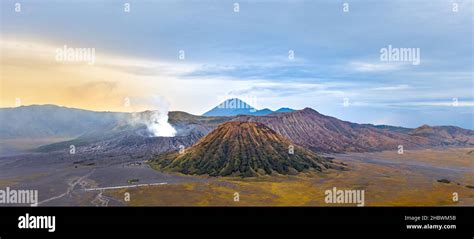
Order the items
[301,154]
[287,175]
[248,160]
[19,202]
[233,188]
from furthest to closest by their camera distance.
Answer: [301,154] → [248,160] → [287,175] → [233,188] → [19,202]

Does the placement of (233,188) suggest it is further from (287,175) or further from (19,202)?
(19,202)

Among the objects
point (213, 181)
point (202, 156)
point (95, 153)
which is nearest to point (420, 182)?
point (213, 181)

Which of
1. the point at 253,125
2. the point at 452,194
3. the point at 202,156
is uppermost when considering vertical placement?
the point at 253,125

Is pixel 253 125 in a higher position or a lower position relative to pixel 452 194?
higher

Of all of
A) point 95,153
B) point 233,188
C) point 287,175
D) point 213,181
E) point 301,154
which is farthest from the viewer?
point 95,153

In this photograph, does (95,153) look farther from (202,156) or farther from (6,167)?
(202,156)

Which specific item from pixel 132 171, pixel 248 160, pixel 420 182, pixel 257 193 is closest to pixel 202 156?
pixel 248 160

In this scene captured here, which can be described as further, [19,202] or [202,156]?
[202,156]
